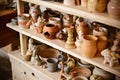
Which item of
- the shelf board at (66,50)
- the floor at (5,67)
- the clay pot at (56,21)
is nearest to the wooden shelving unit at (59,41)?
the shelf board at (66,50)

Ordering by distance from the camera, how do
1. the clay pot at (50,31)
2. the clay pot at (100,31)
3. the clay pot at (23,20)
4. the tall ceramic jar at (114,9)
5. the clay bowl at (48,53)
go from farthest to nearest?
the clay bowl at (48,53) < the clay pot at (23,20) < the clay pot at (50,31) < the clay pot at (100,31) < the tall ceramic jar at (114,9)

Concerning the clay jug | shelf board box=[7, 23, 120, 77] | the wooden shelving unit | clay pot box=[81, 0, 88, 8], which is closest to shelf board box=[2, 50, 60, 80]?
the wooden shelving unit

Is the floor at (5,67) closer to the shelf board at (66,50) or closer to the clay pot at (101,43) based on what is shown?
the shelf board at (66,50)

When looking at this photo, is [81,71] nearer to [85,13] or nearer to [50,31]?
[50,31]

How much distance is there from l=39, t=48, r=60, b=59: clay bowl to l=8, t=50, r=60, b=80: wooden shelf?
5.2 inches

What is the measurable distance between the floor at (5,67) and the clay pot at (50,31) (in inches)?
35.2

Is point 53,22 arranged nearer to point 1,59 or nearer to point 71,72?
point 71,72

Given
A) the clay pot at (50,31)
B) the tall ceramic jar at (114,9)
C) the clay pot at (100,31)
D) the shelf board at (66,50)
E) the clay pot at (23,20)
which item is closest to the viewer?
the tall ceramic jar at (114,9)

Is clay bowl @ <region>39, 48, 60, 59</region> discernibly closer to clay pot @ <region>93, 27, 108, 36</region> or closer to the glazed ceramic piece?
the glazed ceramic piece

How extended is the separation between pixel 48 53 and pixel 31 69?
0.21 meters

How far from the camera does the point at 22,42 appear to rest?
181 centimetres

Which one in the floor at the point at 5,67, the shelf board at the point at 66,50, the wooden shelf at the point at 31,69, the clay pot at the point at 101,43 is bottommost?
the floor at the point at 5,67

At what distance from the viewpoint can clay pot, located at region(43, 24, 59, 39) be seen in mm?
1525

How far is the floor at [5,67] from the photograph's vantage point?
7.51ft
